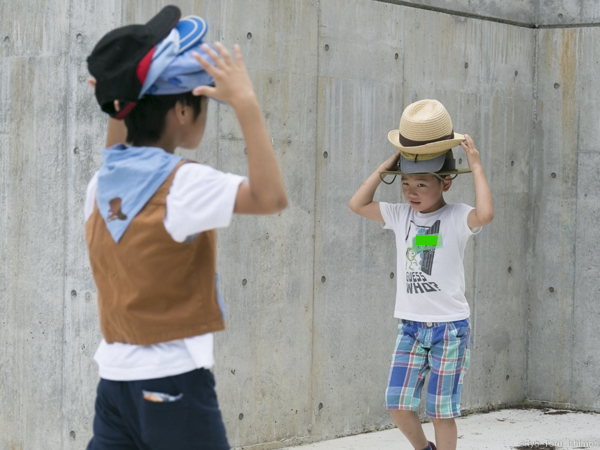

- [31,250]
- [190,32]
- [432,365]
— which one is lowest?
[432,365]

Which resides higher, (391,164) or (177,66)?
(177,66)

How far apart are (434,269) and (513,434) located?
2.05 m

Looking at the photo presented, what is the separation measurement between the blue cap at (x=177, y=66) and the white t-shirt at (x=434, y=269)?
7.36ft

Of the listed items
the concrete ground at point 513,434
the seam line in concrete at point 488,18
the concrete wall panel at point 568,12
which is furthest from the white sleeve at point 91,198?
the concrete wall panel at point 568,12

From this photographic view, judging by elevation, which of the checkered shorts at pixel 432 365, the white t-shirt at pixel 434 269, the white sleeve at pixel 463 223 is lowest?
the checkered shorts at pixel 432 365

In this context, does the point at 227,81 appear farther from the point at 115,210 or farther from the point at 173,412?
the point at 173,412

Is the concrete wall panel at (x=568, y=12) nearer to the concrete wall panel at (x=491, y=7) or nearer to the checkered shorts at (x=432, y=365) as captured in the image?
the concrete wall panel at (x=491, y=7)

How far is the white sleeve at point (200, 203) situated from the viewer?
2281 mm

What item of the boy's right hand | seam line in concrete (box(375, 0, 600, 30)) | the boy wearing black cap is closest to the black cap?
the boy wearing black cap

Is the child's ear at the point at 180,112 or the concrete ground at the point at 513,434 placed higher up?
the child's ear at the point at 180,112

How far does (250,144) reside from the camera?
7.60ft

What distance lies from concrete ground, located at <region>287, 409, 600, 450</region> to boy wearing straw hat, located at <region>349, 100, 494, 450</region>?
1.19 meters

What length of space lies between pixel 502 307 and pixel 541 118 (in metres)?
1.32

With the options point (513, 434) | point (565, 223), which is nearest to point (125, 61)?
point (513, 434)
